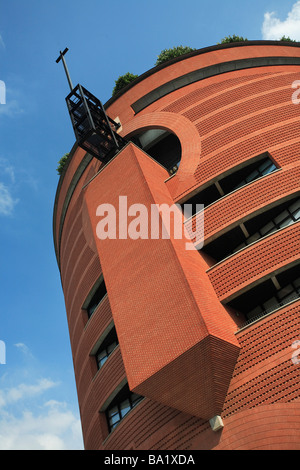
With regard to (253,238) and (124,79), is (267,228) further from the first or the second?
(124,79)

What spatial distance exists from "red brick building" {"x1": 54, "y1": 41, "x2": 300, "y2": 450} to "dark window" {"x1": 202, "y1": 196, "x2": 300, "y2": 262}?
5cm

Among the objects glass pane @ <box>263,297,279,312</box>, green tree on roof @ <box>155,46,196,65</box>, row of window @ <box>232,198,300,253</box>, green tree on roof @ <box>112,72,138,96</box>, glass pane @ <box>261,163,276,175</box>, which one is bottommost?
glass pane @ <box>263,297,279,312</box>

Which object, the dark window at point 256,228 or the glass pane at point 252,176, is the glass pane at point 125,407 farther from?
the glass pane at point 252,176

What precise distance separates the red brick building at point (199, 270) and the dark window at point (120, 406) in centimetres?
7

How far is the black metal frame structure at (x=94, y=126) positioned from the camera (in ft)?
71.0

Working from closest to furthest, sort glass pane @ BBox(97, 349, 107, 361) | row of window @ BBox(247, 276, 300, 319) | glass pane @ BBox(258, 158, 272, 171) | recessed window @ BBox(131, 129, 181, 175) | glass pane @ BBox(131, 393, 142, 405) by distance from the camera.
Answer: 1. row of window @ BBox(247, 276, 300, 319)
2. glass pane @ BBox(131, 393, 142, 405)
3. glass pane @ BBox(258, 158, 272, 171)
4. glass pane @ BBox(97, 349, 107, 361)
5. recessed window @ BBox(131, 129, 181, 175)

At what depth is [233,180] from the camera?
19.6m

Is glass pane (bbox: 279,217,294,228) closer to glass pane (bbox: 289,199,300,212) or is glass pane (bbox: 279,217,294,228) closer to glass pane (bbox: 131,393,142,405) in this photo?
glass pane (bbox: 289,199,300,212)

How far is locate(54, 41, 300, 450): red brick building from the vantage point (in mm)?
13164

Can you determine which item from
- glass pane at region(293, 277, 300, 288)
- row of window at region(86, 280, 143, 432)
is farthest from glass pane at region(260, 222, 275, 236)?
row of window at region(86, 280, 143, 432)

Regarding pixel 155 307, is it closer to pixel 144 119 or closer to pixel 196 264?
pixel 196 264

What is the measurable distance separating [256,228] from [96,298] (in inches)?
→ 375

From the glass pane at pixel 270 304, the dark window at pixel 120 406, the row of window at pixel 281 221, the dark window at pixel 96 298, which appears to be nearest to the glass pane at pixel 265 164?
the row of window at pixel 281 221
